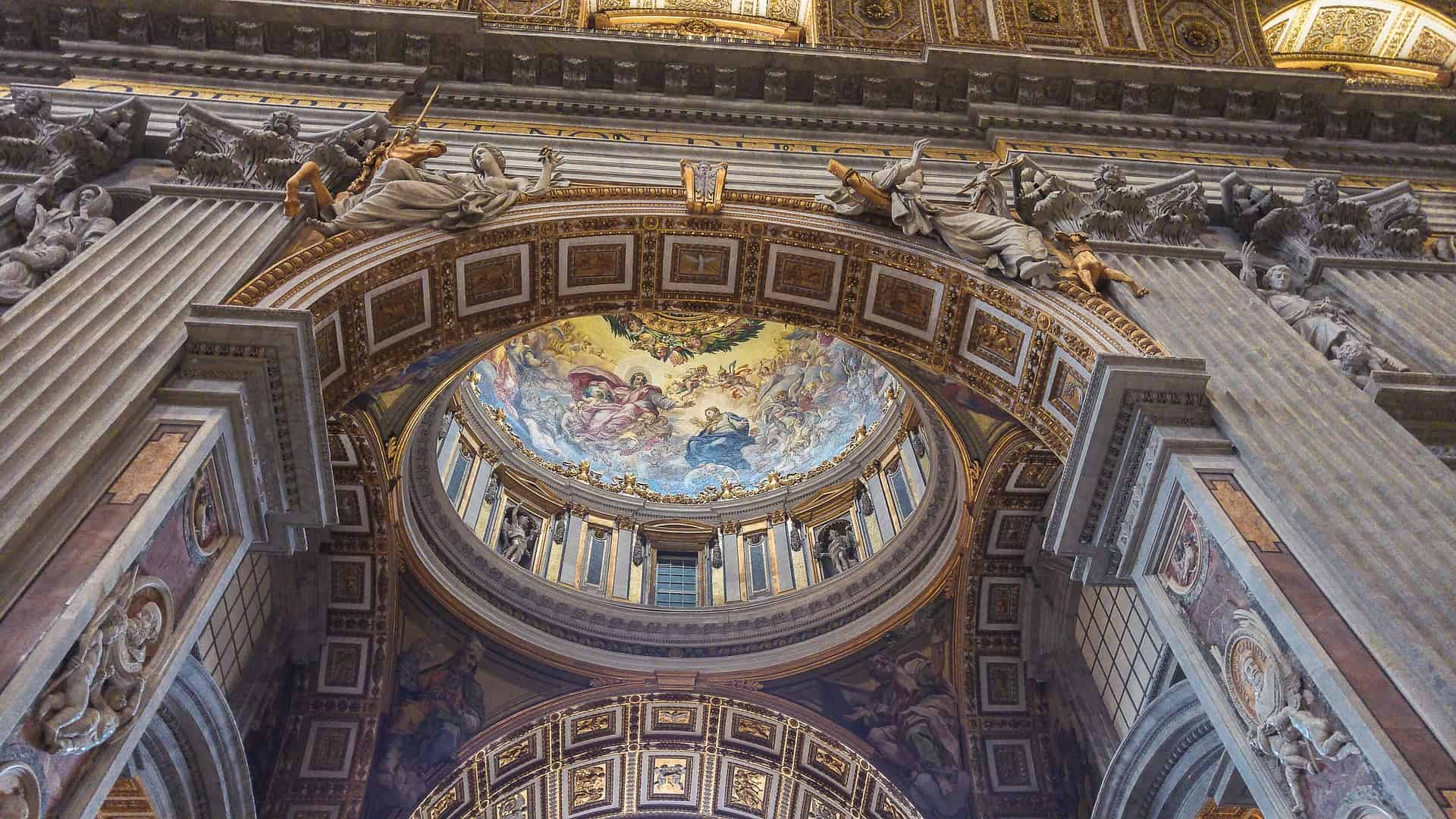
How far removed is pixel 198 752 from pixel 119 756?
4.08 metres

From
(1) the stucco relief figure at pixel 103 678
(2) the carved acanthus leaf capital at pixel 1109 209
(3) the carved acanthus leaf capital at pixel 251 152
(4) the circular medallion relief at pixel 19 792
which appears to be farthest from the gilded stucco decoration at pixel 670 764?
(4) the circular medallion relief at pixel 19 792

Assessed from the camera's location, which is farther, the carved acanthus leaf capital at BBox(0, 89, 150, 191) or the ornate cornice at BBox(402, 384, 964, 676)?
the ornate cornice at BBox(402, 384, 964, 676)

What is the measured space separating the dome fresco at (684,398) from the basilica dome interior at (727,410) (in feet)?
0.30

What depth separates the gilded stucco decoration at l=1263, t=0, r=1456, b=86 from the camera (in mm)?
17859

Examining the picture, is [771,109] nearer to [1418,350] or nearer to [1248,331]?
[1248,331]

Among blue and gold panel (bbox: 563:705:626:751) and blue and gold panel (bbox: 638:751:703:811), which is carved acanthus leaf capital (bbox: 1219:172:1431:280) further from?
blue and gold panel (bbox: 638:751:703:811)

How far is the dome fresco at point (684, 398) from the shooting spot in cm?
1934

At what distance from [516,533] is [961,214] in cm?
971

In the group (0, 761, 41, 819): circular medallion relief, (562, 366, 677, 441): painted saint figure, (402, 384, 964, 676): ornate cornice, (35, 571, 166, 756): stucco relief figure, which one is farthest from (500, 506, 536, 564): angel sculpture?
(0, 761, 41, 819): circular medallion relief

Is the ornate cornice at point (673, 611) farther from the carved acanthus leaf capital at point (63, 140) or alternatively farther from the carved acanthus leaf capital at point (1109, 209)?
the carved acanthus leaf capital at point (63, 140)

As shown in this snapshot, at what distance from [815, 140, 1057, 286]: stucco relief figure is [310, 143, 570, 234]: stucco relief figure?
123 inches

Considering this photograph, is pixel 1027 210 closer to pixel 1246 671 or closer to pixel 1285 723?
pixel 1246 671

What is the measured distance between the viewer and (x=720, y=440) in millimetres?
20484

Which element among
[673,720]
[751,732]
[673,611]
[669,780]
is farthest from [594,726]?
[751,732]
